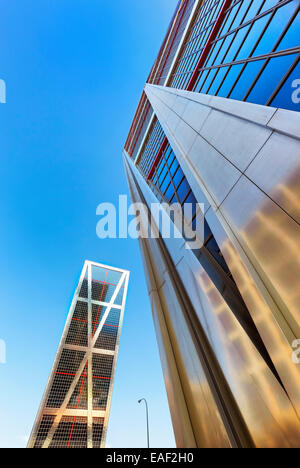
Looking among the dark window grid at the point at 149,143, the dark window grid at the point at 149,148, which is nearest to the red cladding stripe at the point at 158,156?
the dark window grid at the point at 149,148

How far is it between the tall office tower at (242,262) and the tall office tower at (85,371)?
100030mm

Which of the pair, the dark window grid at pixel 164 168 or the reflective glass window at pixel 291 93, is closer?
the reflective glass window at pixel 291 93

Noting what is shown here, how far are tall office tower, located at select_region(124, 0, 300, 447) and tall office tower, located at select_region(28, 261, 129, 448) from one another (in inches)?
3938

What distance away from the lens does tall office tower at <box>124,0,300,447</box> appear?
3289mm

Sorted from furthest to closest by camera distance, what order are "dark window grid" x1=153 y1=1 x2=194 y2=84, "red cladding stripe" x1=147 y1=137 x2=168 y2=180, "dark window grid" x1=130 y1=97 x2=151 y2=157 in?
"dark window grid" x1=130 y1=97 x2=151 y2=157
"dark window grid" x1=153 y1=1 x2=194 y2=84
"red cladding stripe" x1=147 y1=137 x2=168 y2=180

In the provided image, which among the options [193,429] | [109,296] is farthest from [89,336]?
[193,429]

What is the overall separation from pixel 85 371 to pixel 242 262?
346 feet

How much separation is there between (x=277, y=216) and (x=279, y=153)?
1.17 m

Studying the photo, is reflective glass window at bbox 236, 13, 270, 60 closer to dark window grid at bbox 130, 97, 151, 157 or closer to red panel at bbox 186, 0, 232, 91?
red panel at bbox 186, 0, 232, 91

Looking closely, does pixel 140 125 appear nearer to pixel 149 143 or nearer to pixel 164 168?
pixel 149 143

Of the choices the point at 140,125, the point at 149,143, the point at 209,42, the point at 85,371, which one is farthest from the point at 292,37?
the point at 85,371

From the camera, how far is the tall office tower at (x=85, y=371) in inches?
3073

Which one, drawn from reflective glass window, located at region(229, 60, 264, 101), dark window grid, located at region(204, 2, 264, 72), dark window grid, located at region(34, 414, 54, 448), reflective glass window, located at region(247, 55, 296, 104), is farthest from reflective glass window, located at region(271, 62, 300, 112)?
dark window grid, located at region(34, 414, 54, 448)

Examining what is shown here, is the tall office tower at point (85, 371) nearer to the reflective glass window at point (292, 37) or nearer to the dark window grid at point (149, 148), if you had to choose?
the dark window grid at point (149, 148)
